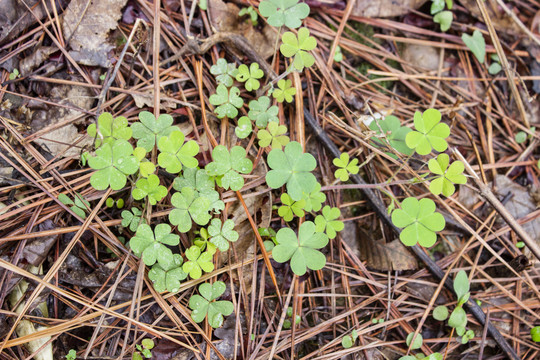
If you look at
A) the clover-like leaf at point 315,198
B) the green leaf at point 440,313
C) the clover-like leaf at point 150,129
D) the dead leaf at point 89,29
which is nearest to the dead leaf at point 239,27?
the dead leaf at point 89,29

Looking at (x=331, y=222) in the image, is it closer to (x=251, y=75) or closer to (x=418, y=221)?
(x=418, y=221)

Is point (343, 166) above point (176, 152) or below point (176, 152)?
below

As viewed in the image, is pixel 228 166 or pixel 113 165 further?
pixel 228 166

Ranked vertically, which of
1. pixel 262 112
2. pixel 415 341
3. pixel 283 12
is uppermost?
pixel 283 12

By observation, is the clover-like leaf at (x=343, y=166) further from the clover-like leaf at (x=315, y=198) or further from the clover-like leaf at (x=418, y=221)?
the clover-like leaf at (x=418, y=221)

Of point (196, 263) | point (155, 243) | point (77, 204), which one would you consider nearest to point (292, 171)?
point (196, 263)

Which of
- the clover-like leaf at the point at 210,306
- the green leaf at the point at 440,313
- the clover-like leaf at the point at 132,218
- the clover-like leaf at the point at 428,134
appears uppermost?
the clover-like leaf at the point at 428,134

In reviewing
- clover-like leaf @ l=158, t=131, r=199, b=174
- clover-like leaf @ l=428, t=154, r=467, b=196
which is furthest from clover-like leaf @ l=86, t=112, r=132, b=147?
clover-like leaf @ l=428, t=154, r=467, b=196
